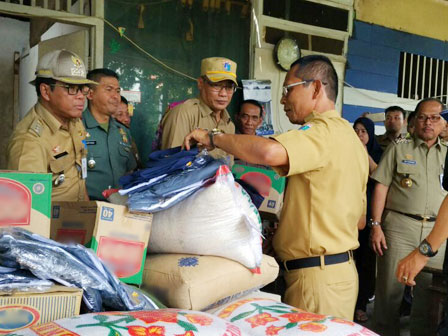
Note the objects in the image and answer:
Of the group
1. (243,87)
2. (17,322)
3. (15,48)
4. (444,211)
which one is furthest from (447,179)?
(15,48)

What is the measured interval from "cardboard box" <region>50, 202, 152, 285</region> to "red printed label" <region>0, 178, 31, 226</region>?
8.1 inches

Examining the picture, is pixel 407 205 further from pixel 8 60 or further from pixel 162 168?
pixel 8 60

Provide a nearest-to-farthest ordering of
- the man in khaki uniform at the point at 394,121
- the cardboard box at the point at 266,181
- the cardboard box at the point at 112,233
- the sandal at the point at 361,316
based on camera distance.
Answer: the cardboard box at the point at 112,233
the cardboard box at the point at 266,181
the sandal at the point at 361,316
the man in khaki uniform at the point at 394,121

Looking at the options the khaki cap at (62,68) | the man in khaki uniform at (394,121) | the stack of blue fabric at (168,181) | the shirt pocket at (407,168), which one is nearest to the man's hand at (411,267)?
the stack of blue fabric at (168,181)

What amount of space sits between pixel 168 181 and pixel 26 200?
45 cm

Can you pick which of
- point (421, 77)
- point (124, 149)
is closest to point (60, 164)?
point (124, 149)

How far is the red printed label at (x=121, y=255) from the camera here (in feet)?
4.68

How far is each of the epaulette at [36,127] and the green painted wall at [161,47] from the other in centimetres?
247

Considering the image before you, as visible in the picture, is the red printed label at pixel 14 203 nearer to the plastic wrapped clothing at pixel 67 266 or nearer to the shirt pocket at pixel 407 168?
the plastic wrapped clothing at pixel 67 266

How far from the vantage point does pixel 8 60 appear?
8141mm

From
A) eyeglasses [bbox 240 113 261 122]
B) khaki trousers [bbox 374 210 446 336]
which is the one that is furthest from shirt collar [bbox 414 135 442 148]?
eyeglasses [bbox 240 113 261 122]

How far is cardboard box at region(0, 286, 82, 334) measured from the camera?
1.06 metres

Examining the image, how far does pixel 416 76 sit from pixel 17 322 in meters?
6.75

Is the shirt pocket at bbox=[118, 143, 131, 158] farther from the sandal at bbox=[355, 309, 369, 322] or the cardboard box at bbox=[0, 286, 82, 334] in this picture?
the sandal at bbox=[355, 309, 369, 322]
